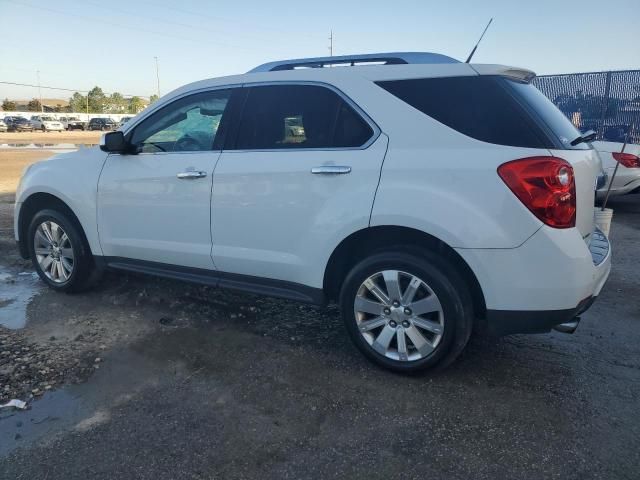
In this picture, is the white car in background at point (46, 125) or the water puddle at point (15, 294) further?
the white car in background at point (46, 125)

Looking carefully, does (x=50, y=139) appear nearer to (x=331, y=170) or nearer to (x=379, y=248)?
(x=331, y=170)

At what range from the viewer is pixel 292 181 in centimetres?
332

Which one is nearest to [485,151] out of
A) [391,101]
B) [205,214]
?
[391,101]

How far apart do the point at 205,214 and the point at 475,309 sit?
6.48 ft

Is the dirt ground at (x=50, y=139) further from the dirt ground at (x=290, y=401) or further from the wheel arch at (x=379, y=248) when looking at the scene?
the wheel arch at (x=379, y=248)

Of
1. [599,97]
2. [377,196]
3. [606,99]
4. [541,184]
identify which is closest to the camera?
[541,184]

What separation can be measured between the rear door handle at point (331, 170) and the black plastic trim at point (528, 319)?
46.8 inches

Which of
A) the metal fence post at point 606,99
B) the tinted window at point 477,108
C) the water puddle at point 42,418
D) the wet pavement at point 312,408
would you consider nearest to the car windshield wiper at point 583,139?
the tinted window at point 477,108

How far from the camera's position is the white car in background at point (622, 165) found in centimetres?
820

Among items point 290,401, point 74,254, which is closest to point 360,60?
point 290,401

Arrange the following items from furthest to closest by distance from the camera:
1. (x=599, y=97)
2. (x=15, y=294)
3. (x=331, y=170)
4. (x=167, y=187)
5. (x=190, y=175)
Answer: (x=599, y=97) → (x=15, y=294) → (x=167, y=187) → (x=190, y=175) → (x=331, y=170)

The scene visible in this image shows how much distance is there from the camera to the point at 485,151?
2812mm

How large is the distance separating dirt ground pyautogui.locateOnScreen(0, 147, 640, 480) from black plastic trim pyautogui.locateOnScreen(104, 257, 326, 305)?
15.6 inches

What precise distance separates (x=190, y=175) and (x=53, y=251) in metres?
1.87
